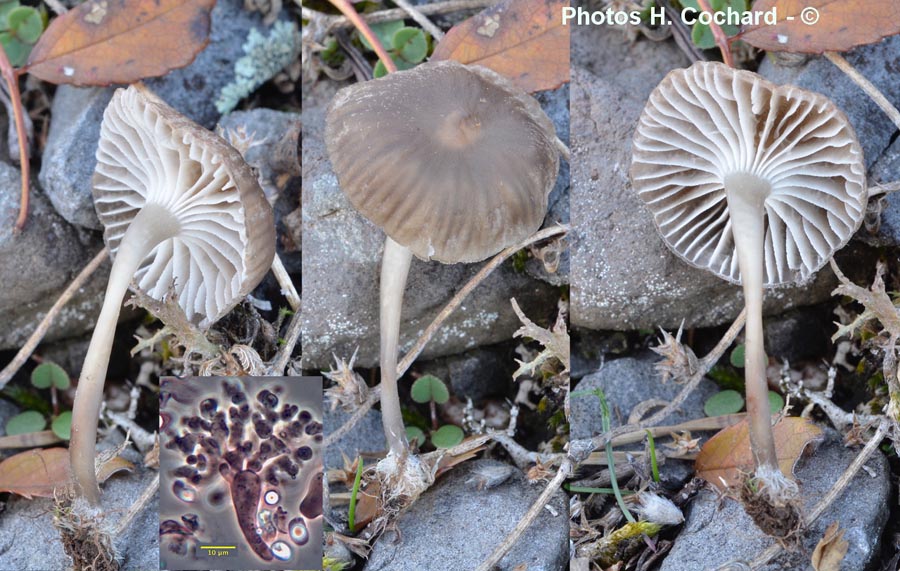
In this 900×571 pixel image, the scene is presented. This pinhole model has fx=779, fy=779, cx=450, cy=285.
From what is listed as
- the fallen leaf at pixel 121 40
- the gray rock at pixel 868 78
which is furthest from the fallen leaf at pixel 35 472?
the gray rock at pixel 868 78

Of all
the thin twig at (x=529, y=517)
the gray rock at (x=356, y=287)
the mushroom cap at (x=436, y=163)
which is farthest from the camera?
the gray rock at (x=356, y=287)

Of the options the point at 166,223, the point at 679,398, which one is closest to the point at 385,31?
the point at 166,223

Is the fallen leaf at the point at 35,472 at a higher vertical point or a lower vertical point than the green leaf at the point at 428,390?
lower

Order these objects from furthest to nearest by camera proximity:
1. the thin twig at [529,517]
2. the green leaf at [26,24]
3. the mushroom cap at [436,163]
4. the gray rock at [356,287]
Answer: the green leaf at [26,24] → the gray rock at [356,287] → the thin twig at [529,517] → the mushroom cap at [436,163]

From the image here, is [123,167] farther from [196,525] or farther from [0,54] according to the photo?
[196,525]

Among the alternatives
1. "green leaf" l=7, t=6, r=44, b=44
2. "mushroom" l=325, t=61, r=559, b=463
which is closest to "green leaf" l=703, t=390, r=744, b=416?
"mushroom" l=325, t=61, r=559, b=463

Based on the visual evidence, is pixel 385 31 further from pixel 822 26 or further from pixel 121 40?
pixel 822 26

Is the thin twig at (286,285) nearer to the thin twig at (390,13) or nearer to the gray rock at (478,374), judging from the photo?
the gray rock at (478,374)

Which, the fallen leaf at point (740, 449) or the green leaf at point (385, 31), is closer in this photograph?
the fallen leaf at point (740, 449)
